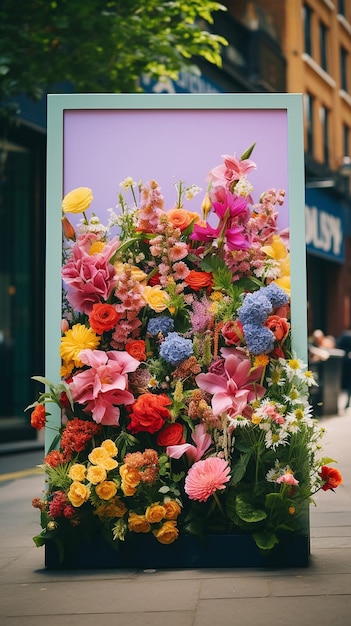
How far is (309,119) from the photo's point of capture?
35.2 metres

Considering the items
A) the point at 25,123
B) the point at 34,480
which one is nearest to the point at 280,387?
the point at 34,480

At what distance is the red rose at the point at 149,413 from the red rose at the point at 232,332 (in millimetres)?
439

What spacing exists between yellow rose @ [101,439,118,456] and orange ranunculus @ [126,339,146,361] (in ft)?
1.45

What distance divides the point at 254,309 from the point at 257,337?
5.4 inches

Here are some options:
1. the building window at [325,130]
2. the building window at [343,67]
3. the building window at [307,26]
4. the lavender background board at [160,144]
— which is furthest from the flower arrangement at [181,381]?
the building window at [343,67]

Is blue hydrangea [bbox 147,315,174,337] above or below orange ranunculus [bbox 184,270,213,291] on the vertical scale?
below

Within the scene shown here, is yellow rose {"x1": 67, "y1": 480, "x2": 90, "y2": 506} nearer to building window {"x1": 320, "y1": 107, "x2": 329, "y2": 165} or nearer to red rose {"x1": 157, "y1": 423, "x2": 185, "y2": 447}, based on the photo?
red rose {"x1": 157, "y1": 423, "x2": 185, "y2": 447}

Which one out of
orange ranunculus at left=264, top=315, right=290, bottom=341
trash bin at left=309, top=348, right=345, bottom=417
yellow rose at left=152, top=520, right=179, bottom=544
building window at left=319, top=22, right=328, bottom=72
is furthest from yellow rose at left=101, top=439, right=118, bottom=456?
building window at left=319, top=22, right=328, bottom=72

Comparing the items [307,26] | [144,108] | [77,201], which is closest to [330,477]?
[77,201]

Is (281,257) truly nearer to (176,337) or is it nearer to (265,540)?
(176,337)

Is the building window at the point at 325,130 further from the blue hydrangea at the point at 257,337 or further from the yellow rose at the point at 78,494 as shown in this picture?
the yellow rose at the point at 78,494

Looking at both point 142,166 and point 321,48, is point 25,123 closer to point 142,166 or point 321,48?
point 142,166

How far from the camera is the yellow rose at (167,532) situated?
5.64 metres

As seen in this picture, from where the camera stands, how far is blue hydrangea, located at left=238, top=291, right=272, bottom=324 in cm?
562
